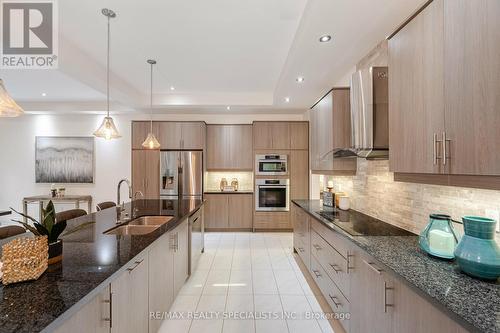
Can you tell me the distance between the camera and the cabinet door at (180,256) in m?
2.49

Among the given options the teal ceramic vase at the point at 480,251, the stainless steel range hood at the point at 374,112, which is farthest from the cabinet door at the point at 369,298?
the stainless steel range hood at the point at 374,112

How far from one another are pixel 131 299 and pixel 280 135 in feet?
14.3

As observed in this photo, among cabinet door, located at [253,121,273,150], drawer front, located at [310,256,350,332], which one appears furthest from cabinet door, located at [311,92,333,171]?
cabinet door, located at [253,121,273,150]

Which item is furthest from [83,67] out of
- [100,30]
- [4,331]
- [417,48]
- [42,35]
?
[417,48]

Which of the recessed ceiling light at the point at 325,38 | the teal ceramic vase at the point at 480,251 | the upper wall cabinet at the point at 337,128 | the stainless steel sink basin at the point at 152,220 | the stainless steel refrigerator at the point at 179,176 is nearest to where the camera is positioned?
the teal ceramic vase at the point at 480,251

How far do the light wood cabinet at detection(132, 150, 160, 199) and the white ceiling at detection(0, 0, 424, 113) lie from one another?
41.0 inches

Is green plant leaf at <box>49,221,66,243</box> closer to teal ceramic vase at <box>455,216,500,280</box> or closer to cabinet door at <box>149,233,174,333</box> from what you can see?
cabinet door at <box>149,233,174,333</box>

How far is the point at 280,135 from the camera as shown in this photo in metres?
5.33

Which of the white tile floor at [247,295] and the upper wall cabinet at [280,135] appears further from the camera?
the upper wall cabinet at [280,135]

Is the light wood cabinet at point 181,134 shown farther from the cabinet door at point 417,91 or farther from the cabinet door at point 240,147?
A: the cabinet door at point 417,91

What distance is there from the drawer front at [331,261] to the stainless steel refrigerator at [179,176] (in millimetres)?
2957

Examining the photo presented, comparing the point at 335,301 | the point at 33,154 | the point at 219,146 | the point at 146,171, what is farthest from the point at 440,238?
the point at 33,154

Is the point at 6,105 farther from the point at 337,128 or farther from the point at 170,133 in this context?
the point at 170,133

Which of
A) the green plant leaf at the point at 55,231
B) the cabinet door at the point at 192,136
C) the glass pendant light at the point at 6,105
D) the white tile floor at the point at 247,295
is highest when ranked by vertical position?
the cabinet door at the point at 192,136
